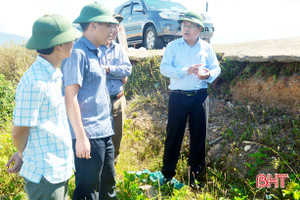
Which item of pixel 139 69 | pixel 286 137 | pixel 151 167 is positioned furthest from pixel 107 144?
pixel 139 69

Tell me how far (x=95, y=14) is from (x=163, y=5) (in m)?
6.63

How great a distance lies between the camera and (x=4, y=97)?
19.0ft

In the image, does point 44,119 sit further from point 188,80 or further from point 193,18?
point 193,18

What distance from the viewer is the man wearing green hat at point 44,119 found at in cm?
157

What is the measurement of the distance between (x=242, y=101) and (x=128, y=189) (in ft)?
8.19

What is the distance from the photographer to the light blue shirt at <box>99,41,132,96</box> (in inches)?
118

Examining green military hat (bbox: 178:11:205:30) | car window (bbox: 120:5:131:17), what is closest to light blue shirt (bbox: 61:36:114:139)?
green military hat (bbox: 178:11:205:30)

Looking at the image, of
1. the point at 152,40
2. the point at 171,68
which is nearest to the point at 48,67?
the point at 171,68

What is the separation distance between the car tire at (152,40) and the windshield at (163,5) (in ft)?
2.25

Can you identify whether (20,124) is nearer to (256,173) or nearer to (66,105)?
(66,105)

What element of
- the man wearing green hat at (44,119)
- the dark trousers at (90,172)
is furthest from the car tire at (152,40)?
the man wearing green hat at (44,119)

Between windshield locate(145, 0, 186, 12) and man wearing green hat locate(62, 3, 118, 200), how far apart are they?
6.23 m

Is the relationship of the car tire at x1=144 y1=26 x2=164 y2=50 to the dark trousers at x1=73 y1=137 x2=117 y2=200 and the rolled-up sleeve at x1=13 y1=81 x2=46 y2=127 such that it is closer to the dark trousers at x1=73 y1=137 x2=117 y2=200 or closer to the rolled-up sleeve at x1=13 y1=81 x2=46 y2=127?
the dark trousers at x1=73 y1=137 x2=117 y2=200

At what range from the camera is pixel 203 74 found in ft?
9.59
